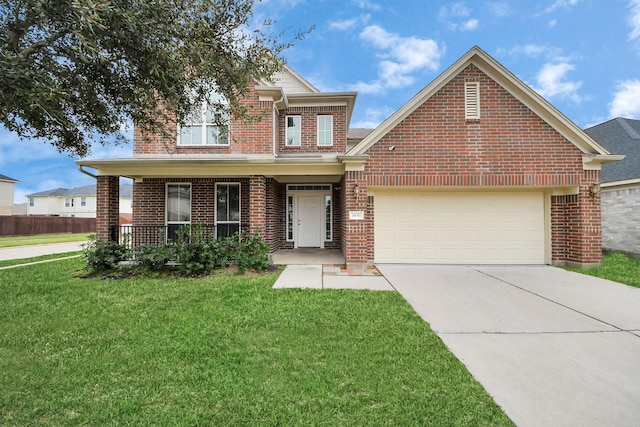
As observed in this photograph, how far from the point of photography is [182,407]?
2.46m

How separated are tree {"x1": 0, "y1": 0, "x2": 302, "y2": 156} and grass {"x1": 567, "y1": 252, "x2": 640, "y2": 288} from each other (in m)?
9.40

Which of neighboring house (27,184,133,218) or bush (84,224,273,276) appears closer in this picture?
bush (84,224,273,276)

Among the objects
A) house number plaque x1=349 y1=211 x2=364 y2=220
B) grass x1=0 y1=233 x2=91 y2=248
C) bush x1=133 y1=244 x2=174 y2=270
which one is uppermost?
house number plaque x1=349 y1=211 x2=364 y2=220

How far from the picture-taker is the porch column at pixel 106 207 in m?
8.47

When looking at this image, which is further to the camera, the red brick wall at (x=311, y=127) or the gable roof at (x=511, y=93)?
the red brick wall at (x=311, y=127)

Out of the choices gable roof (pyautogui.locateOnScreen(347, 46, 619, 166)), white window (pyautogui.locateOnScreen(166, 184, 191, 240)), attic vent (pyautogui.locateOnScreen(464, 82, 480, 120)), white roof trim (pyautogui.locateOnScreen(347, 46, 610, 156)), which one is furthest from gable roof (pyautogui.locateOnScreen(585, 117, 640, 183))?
white window (pyautogui.locateOnScreen(166, 184, 191, 240))

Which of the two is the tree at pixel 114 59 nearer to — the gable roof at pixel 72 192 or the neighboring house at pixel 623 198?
the neighboring house at pixel 623 198

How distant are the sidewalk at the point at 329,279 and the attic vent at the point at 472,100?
526 cm

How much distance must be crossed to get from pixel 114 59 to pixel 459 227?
9.14 metres

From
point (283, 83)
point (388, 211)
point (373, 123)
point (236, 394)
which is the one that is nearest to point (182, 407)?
point (236, 394)

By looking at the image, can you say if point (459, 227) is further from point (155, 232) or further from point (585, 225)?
point (155, 232)

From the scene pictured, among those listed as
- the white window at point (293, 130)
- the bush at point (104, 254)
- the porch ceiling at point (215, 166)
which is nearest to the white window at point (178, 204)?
the porch ceiling at point (215, 166)

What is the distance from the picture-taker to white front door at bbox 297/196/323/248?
40.1 feet

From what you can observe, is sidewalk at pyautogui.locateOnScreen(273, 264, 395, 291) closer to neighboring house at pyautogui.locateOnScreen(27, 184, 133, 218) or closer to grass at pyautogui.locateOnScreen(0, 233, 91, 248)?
grass at pyautogui.locateOnScreen(0, 233, 91, 248)
